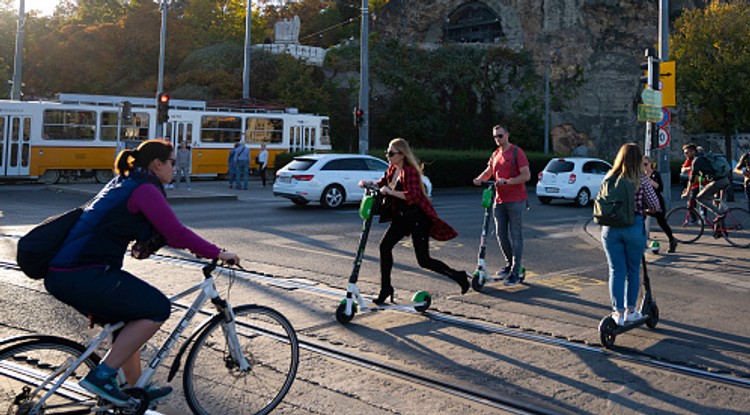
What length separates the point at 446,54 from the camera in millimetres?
49500

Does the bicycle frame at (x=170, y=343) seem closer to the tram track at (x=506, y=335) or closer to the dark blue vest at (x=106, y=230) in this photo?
the dark blue vest at (x=106, y=230)

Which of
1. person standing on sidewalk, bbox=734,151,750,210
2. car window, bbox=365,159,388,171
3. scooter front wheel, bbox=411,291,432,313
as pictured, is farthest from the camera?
car window, bbox=365,159,388,171

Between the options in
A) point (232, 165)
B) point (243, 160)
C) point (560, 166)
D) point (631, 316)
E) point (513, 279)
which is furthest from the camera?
point (232, 165)

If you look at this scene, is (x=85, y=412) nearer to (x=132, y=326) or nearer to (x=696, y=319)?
(x=132, y=326)

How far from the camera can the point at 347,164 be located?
20.4m

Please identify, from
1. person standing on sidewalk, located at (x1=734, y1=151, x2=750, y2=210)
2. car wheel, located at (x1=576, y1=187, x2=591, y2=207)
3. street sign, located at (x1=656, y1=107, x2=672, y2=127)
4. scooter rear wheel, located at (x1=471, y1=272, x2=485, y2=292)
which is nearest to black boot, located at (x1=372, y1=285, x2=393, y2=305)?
scooter rear wheel, located at (x1=471, y1=272, x2=485, y2=292)

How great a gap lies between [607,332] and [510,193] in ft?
8.95

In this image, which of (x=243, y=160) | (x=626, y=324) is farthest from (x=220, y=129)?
(x=626, y=324)

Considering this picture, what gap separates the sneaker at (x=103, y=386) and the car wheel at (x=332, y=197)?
15887 mm

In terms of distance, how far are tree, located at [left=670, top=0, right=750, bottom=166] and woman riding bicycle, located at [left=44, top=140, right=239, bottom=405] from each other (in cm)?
3381

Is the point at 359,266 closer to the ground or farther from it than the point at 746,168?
closer to the ground

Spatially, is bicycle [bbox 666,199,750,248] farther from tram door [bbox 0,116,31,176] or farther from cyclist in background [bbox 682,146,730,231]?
tram door [bbox 0,116,31,176]

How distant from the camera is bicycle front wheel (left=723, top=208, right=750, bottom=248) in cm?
1321

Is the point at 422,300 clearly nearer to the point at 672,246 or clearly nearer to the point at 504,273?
the point at 504,273
